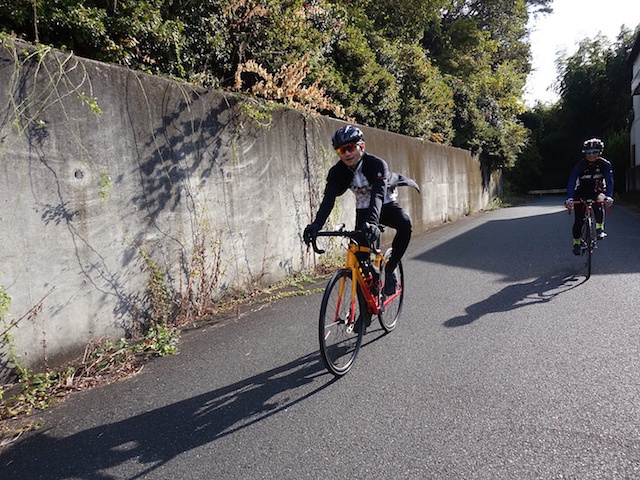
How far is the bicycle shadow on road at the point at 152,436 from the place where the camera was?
8.18 feet

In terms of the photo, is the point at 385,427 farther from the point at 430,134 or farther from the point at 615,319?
the point at 430,134

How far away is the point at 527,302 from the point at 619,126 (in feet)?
117

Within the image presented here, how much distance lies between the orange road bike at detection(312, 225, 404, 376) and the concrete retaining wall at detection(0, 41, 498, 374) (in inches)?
78.2

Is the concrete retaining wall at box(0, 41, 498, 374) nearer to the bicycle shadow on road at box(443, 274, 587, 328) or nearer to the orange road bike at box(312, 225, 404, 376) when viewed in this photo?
the orange road bike at box(312, 225, 404, 376)

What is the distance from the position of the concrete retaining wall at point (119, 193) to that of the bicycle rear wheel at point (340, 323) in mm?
2107

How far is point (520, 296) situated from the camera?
542cm

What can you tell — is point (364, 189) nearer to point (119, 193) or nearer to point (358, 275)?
point (358, 275)

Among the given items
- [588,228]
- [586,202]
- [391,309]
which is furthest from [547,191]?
[391,309]

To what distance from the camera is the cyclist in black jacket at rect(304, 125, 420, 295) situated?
3.63 metres

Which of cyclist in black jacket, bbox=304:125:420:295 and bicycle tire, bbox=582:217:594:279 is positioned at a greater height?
cyclist in black jacket, bbox=304:125:420:295

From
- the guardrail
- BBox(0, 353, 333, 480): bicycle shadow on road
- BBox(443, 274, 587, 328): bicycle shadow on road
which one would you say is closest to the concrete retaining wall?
BBox(0, 353, 333, 480): bicycle shadow on road

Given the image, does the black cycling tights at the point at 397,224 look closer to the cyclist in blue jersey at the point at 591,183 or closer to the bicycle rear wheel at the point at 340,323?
the bicycle rear wheel at the point at 340,323

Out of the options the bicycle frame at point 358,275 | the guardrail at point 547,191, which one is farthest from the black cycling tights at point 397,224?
the guardrail at point 547,191

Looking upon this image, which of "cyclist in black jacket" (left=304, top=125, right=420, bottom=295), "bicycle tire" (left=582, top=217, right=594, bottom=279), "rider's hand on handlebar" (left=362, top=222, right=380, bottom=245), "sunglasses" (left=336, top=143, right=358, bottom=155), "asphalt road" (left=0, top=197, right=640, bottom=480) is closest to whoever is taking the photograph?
"asphalt road" (left=0, top=197, right=640, bottom=480)
